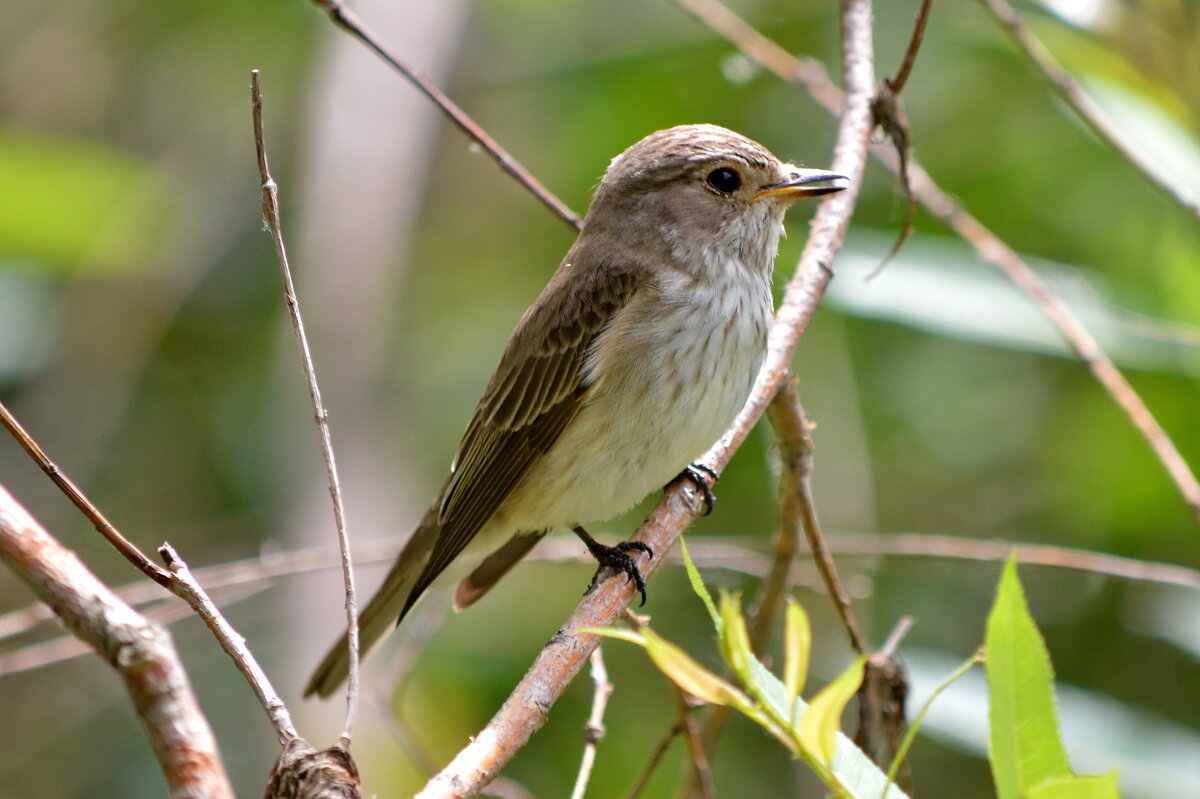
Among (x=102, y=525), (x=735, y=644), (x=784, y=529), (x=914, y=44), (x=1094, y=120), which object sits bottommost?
(x=102, y=525)

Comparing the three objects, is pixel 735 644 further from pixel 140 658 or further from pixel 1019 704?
pixel 140 658

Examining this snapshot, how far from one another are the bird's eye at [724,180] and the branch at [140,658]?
2455 mm

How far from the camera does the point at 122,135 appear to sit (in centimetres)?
650

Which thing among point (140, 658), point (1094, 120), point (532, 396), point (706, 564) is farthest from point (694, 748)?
point (1094, 120)

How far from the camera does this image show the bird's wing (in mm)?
3316

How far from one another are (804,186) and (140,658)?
2368mm

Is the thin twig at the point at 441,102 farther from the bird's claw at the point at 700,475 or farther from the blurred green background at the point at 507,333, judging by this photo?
the blurred green background at the point at 507,333

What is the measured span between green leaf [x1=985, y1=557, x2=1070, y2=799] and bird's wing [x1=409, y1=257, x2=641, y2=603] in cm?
199

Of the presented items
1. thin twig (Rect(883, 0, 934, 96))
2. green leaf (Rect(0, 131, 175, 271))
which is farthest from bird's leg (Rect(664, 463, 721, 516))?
green leaf (Rect(0, 131, 175, 271))

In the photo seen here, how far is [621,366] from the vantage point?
10.6 feet

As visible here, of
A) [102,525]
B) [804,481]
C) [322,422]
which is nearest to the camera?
[102,525]

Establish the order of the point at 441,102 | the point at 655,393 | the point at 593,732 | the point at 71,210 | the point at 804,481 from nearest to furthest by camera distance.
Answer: the point at 593,732
the point at 804,481
the point at 441,102
the point at 655,393
the point at 71,210

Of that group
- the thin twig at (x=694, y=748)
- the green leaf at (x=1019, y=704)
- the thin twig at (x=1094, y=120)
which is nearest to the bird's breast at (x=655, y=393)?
the thin twig at (x=694, y=748)

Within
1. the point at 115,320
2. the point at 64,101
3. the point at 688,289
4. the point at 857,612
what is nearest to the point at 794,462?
the point at 688,289
